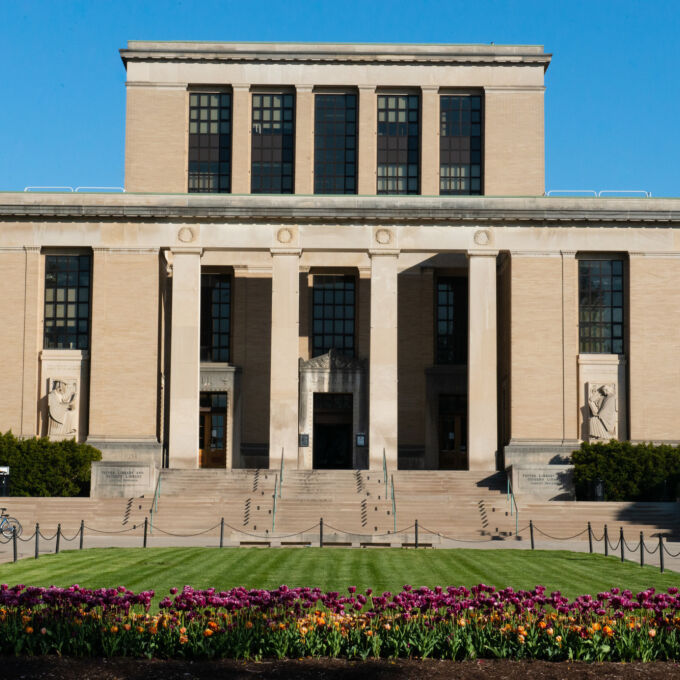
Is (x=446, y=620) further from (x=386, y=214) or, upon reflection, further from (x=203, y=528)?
(x=386, y=214)

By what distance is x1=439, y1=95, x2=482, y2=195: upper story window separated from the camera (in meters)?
62.1

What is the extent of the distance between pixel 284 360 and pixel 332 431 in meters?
7.62

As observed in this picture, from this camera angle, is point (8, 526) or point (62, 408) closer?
point (8, 526)

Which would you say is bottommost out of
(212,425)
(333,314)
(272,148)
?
(212,425)

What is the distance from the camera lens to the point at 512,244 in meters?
54.2

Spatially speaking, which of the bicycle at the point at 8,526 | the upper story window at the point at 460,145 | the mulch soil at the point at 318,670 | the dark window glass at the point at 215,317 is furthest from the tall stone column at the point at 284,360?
the mulch soil at the point at 318,670

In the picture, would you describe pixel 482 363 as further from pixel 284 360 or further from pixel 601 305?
pixel 284 360

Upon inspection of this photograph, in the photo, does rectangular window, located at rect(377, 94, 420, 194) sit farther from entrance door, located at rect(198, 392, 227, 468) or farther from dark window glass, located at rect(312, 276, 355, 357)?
entrance door, located at rect(198, 392, 227, 468)

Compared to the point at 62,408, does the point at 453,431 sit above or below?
below

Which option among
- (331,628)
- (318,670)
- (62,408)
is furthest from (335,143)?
(318,670)

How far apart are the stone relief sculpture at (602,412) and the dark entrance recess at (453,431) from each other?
28.9 feet

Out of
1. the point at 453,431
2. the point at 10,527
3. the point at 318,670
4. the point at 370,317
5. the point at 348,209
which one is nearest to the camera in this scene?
the point at 318,670

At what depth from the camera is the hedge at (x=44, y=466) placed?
160ft

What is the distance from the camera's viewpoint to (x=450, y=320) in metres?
61.2
